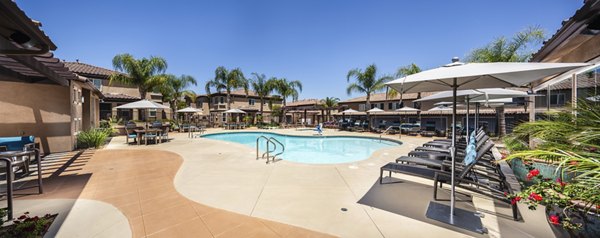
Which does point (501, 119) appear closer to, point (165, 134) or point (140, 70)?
point (165, 134)

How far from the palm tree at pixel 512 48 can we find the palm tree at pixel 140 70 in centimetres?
2487

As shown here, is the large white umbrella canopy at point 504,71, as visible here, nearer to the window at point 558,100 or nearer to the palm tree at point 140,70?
the palm tree at point 140,70

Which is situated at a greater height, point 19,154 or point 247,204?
point 19,154

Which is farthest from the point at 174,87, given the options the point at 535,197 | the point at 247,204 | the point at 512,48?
the point at 512,48

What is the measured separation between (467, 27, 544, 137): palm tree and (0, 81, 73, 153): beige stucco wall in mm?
20877

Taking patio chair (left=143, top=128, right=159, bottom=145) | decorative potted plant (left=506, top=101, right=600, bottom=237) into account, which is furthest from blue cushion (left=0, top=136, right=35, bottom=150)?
decorative potted plant (left=506, top=101, right=600, bottom=237)

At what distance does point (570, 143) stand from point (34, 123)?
47.3ft

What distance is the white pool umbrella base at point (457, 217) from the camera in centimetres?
Answer: 293

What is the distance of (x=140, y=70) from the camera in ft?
59.8

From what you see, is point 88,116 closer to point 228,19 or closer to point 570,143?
point 228,19

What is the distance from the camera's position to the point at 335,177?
205 inches

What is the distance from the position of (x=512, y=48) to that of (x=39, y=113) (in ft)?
73.5

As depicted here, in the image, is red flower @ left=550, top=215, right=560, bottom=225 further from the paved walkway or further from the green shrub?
the green shrub

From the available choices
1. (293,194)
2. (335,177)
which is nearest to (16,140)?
(293,194)
